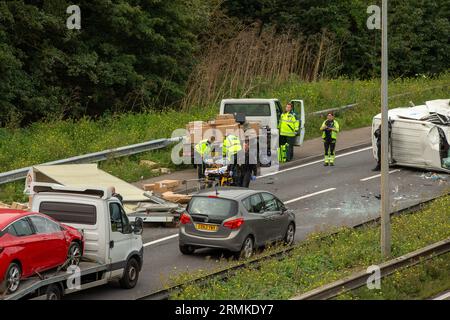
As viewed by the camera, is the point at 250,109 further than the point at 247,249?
Yes

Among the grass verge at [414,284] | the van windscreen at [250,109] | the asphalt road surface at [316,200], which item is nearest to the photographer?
the grass verge at [414,284]

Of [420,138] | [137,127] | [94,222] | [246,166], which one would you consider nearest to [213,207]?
[94,222]

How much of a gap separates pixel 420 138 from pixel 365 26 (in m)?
25.6

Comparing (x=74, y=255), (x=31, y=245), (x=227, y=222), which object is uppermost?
(x=31, y=245)

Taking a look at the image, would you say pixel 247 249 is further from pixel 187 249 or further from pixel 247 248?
pixel 187 249

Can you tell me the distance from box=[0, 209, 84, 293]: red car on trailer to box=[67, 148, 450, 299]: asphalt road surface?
1.18 metres

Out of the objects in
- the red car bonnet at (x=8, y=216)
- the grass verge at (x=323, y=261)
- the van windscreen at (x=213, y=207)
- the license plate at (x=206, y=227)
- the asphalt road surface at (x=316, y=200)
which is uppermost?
the red car bonnet at (x=8, y=216)

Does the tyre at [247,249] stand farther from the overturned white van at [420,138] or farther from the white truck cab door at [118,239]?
the overturned white van at [420,138]

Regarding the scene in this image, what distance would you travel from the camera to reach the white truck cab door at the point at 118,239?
18891 mm

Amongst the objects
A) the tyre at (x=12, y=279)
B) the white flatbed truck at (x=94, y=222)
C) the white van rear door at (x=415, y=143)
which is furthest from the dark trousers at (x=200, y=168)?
the tyre at (x=12, y=279)

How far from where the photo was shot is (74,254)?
59.6 ft

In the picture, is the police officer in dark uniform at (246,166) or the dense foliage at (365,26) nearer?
the police officer in dark uniform at (246,166)

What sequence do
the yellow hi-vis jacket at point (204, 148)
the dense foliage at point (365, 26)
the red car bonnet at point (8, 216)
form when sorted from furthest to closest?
the dense foliage at point (365, 26)
the yellow hi-vis jacket at point (204, 148)
the red car bonnet at point (8, 216)

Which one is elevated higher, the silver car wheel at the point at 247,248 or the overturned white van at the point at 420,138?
the overturned white van at the point at 420,138
